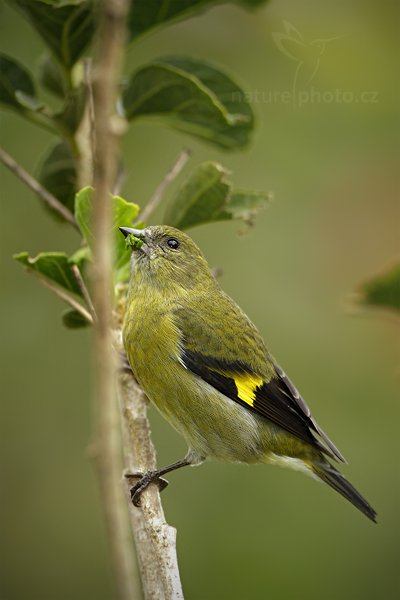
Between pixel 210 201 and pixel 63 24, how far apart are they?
701 mm

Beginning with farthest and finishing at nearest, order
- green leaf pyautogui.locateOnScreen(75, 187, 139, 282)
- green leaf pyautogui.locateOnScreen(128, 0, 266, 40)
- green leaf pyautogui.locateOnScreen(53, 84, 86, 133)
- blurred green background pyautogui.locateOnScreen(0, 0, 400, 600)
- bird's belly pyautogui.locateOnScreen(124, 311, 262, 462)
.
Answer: blurred green background pyautogui.locateOnScreen(0, 0, 400, 600)
bird's belly pyautogui.locateOnScreen(124, 311, 262, 462)
green leaf pyautogui.locateOnScreen(128, 0, 266, 40)
green leaf pyautogui.locateOnScreen(53, 84, 86, 133)
green leaf pyautogui.locateOnScreen(75, 187, 139, 282)

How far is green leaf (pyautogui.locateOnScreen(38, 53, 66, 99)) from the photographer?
2.76m

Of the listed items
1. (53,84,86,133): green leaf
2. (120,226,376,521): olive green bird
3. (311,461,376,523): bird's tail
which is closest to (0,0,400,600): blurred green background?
(311,461,376,523): bird's tail

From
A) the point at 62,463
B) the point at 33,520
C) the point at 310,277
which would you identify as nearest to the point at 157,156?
the point at 310,277

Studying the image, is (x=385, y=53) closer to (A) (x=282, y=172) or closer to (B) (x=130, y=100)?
(A) (x=282, y=172)

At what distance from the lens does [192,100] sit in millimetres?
2590

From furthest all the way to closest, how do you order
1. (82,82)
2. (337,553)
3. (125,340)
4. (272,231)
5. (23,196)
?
(272,231)
(23,196)
(337,553)
(125,340)
(82,82)

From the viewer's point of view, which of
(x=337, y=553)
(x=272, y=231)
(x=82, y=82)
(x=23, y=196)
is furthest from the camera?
(x=272, y=231)

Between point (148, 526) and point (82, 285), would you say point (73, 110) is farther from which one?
point (148, 526)

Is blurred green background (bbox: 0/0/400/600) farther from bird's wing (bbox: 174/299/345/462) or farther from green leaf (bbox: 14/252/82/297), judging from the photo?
green leaf (bbox: 14/252/82/297)

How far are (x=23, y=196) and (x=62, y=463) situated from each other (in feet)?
5.20

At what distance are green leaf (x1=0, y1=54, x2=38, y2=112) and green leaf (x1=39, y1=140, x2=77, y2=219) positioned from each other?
6.9 inches

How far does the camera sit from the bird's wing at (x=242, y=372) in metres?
3.02

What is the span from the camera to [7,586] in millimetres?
4273
